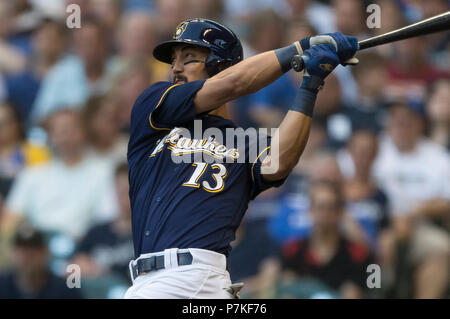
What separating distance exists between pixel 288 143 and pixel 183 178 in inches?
25.4

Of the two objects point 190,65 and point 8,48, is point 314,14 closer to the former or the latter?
point 8,48

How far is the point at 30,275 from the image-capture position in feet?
24.7

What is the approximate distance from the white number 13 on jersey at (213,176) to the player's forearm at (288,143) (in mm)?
251

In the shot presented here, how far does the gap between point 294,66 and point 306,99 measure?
0.21 metres

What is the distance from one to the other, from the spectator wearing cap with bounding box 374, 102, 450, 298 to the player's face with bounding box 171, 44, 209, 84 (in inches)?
169

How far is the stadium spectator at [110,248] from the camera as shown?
7.56 meters

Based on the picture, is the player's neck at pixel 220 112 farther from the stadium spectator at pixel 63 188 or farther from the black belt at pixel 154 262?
the stadium spectator at pixel 63 188

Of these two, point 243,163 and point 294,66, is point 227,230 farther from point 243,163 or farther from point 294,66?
point 294,66

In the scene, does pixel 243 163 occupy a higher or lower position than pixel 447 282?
higher

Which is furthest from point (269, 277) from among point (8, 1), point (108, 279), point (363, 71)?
point (8, 1)

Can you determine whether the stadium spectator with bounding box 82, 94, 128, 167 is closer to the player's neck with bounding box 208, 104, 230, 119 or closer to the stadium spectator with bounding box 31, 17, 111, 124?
the stadium spectator with bounding box 31, 17, 111, 124

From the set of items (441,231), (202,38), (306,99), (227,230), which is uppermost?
(202,38)

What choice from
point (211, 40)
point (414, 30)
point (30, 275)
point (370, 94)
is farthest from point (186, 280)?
point (370, 94)

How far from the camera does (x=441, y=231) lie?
8016 mm
